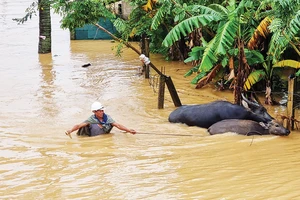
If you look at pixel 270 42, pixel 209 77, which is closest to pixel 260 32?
pixel 270 42

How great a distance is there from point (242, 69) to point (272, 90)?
2147 millimetres

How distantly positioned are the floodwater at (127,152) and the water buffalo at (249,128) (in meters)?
0.19

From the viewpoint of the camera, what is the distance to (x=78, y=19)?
13.0 metres

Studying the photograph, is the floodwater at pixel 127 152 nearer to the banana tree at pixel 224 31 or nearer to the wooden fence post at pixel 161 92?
the wooden fence post at pixel 161 92

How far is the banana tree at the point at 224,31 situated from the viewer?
10.4 metres

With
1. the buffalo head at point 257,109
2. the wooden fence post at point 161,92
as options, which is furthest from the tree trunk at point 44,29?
the buffalo head at point 257,109

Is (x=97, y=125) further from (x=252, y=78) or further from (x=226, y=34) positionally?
(x=252, y=78)

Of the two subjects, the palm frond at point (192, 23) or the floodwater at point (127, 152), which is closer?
the floodwater at point (127, 152)

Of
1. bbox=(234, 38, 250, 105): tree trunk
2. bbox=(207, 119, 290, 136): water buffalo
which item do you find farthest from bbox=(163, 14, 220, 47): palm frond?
bbox=(207, 119, 290, 136): water buffalo

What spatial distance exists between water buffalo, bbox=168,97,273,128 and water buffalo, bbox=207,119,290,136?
0.39 metres

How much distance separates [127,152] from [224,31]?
3.17 metres

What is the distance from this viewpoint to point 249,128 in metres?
9.93

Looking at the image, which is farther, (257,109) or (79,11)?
(79,11)

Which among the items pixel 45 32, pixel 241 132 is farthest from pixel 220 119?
pixel 45 32
